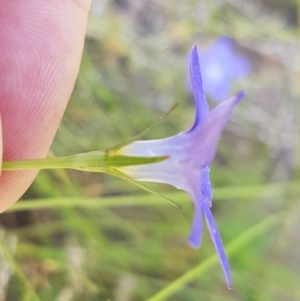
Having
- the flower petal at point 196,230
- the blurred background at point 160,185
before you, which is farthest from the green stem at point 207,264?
the flower petal at point 196,230

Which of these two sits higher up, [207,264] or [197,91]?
[197,91]

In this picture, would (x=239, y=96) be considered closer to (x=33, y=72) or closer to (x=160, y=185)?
(x=33, y=72)

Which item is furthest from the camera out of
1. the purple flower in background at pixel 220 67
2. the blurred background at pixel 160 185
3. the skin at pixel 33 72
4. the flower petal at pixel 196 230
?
the purple flower in background at pixel 220 67

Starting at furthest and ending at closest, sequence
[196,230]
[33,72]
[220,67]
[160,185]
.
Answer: [220,67]
[160,185]
[33,72]
[196,230]

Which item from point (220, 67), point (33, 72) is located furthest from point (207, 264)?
point (220, 67)

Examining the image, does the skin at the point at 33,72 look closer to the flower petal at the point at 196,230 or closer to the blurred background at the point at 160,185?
the blurred background at the point at 160,185

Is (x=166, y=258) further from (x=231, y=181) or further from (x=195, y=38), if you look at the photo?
(x=195, y=38)
